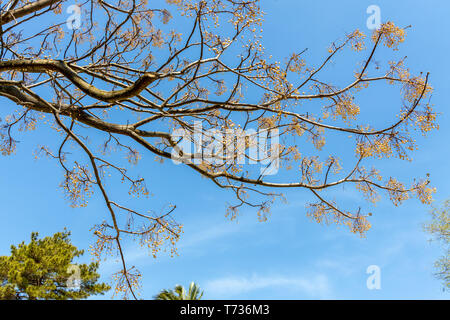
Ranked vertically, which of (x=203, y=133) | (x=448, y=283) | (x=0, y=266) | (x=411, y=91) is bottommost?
(x=448, y=283)

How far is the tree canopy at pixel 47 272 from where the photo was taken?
1588cm

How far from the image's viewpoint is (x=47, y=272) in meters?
17.1

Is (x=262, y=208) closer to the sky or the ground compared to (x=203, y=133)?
closer to the ground

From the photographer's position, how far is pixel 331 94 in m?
5.31

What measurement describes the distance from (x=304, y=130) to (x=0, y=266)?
15569mm

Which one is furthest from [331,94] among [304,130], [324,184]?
[324,184]

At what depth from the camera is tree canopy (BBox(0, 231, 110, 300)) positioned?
625 inches
